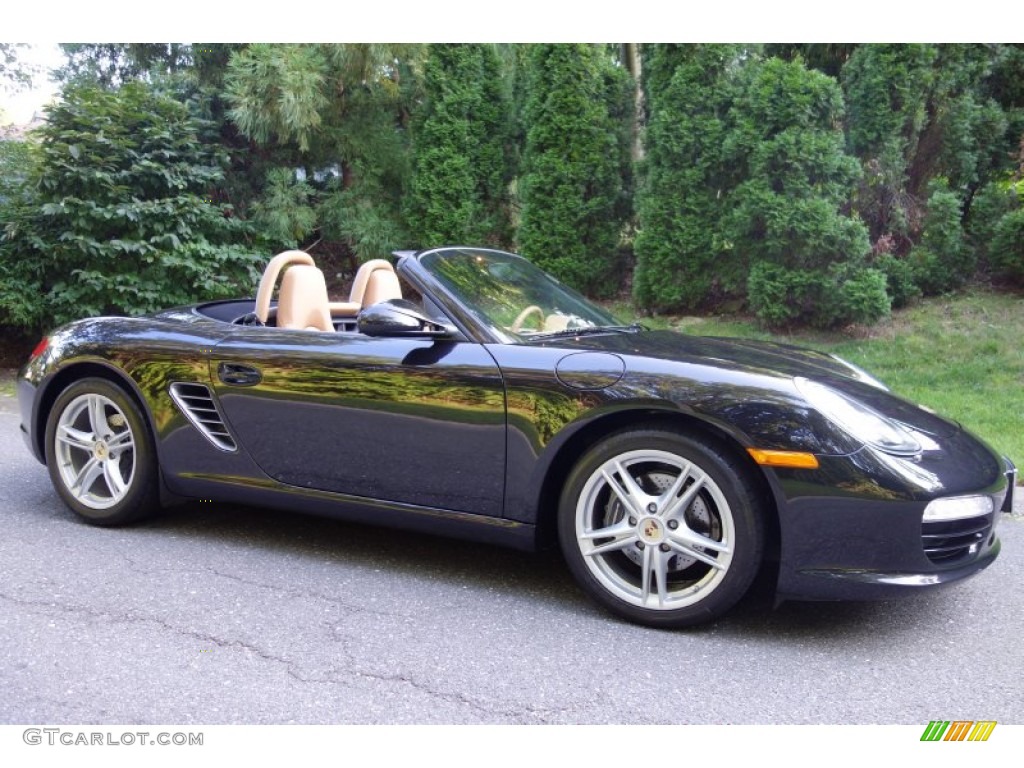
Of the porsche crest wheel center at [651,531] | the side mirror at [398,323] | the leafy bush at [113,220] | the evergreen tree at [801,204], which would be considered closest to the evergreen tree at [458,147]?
the leafy bush at [113,220]

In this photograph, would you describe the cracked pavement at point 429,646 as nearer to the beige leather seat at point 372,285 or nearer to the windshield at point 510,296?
the windshield at point 510,296

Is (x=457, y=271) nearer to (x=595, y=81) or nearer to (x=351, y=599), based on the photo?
(x=351, y=599)

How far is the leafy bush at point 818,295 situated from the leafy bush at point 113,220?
17.9 ft

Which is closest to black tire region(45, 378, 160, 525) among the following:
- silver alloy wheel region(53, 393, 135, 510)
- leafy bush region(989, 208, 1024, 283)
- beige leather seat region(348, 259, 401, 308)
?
silver alloy wheel region(53, 393, 135, 510)

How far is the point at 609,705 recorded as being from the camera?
2.38m

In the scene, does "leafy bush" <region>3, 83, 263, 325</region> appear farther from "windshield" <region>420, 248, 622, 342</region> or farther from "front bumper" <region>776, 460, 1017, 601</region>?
"front bumper" <region>776, 460, 1017, 601</region>

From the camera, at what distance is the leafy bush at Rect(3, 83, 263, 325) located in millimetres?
8969

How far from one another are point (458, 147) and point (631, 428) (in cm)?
822

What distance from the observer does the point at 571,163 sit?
9.84 m

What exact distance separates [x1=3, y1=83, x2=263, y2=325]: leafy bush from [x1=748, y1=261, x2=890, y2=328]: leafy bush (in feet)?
17.9

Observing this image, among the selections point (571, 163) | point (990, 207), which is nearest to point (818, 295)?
point (990, 207)

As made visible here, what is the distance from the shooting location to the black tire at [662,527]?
274 cm
